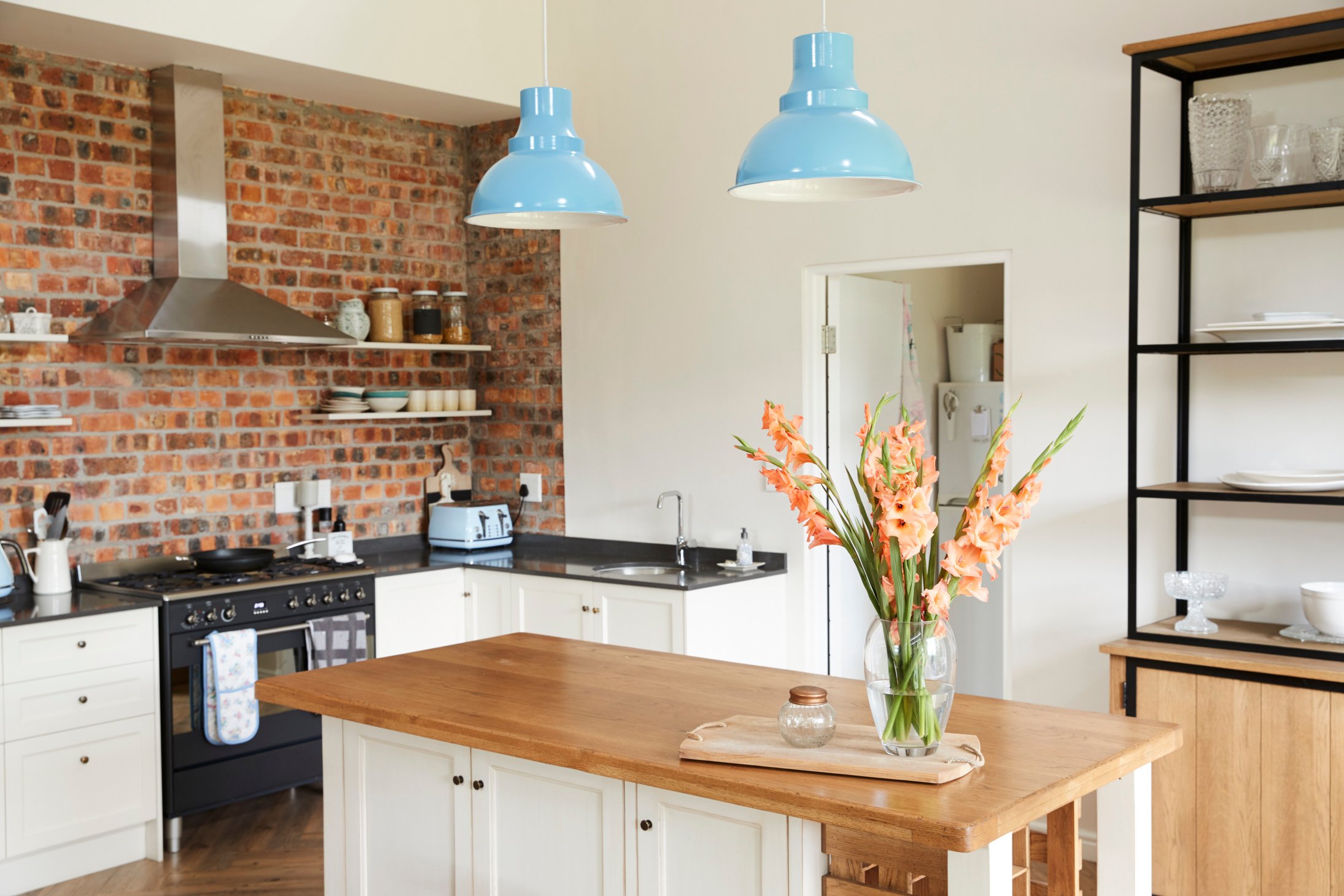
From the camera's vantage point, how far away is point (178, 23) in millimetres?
4234

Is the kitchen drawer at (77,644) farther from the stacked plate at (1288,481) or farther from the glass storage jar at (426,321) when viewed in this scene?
the stacked plate at (1288,481)

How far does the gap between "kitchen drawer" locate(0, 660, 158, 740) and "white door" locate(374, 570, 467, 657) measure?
942mm

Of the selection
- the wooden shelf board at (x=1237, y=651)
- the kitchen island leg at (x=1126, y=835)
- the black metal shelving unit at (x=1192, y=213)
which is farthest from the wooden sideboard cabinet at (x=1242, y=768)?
the kitchen island leg at (x=1126, y=835)

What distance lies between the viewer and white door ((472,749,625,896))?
2420mm

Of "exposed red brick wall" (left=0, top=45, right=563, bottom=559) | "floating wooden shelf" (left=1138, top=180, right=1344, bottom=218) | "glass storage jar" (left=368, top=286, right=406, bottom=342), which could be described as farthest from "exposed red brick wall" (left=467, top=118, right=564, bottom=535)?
"floating wooden shelf" (left=1138, top=180, right=1344, bottom=218)

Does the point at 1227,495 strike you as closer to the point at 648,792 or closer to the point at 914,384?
the point at 914,384

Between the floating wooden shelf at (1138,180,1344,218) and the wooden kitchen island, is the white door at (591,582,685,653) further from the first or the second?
the floating wooden shelf at (1138,180,1344,218)

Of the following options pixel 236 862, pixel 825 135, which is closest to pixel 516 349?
pixel 236 862

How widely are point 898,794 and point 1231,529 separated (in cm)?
229

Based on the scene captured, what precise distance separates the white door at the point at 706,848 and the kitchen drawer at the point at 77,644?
7.83 feet

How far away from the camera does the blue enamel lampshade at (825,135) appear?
2.23 metres

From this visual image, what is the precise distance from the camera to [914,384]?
17.3ft

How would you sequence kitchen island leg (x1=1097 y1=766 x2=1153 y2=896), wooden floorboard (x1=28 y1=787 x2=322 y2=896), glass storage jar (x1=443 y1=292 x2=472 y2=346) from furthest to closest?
glass storage jar (x1=443 y1=292 x2=472 y2=346)
wooden floorboard (x1=28 y1=787 x2=322 y2=896)
kitchen island leg (x1=1097 y1=766 x2=1153 y2=896)

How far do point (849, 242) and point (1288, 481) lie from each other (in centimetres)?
178
